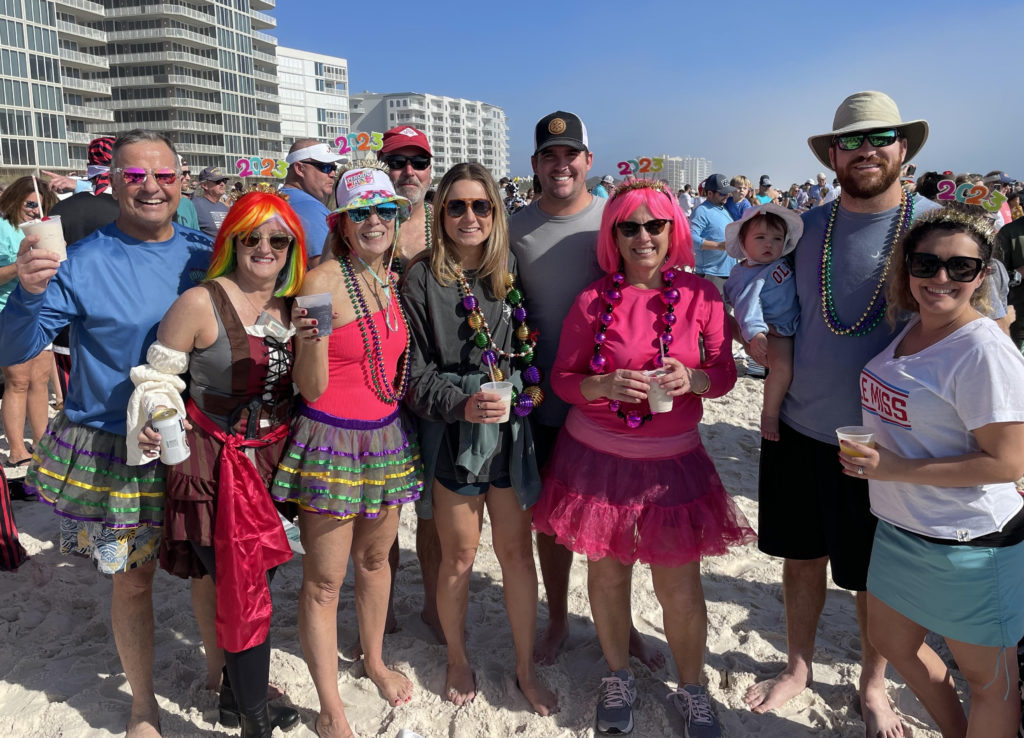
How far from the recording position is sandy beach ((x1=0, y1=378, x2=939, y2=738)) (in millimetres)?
3008

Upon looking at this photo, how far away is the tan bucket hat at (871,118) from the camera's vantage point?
265 cm

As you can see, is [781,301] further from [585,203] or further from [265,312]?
[265,312]

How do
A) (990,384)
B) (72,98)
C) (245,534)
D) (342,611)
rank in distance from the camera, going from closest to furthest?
(990,384) < (245,534) < (342,611) < (72,98)

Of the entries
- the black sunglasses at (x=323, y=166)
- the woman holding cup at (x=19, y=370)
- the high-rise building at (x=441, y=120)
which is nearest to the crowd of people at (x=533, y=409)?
the black sunglasses at (x=323, y=166)

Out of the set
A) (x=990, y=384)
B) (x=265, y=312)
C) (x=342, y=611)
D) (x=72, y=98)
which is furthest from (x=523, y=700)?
(x=72, y=98)

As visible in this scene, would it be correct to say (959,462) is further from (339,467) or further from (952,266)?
(339,467)

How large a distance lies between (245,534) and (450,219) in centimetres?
151

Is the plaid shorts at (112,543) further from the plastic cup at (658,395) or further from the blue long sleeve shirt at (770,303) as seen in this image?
the blue long sleeve shirt at (770,303)

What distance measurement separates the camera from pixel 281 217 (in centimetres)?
257

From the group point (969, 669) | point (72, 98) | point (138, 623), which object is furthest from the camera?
point (72, 98)

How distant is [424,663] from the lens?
350cm

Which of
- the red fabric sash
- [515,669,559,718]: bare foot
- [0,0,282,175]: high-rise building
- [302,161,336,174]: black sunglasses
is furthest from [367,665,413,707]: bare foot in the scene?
[0,0,282,175]: high-rise building

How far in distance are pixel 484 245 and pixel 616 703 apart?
2110 mm

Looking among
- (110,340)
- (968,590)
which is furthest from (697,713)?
(110,340)
